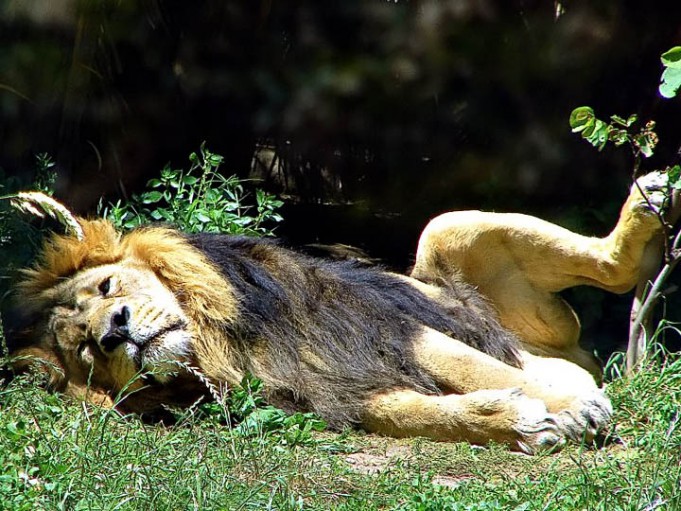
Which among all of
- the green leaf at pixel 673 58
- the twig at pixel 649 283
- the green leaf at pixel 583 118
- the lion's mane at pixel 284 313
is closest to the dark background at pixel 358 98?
the twig at pixel 649 283

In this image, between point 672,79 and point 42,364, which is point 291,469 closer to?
point 42,364

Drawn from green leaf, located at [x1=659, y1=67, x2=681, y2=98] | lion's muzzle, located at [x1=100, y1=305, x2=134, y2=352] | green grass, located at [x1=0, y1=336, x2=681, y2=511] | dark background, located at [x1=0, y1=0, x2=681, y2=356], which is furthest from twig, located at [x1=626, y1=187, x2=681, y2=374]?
lion's muzzle, located at [x1=100, y1=305, x2=134, y2=352]

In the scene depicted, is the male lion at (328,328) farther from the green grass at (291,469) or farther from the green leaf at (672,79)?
the green leaf at (672,79)

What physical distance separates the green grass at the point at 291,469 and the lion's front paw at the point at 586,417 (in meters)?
0.09

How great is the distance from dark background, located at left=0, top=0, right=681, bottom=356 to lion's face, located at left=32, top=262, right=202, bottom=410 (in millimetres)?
1630

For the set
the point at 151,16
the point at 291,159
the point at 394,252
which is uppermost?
the point at 151,16

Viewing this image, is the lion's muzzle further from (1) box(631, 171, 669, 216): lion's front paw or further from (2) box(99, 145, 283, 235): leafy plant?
(1) box(631, 171, 669, 216): lion's front paw

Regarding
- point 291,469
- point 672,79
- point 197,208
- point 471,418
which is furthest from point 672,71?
point 197,208

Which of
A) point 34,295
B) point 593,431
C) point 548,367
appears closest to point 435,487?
point 593,431

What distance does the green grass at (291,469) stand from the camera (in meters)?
3.19

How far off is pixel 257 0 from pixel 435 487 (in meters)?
3.83

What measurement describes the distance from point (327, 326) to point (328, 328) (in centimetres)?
1

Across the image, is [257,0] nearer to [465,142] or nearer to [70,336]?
[465,142]

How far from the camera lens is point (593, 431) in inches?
166
